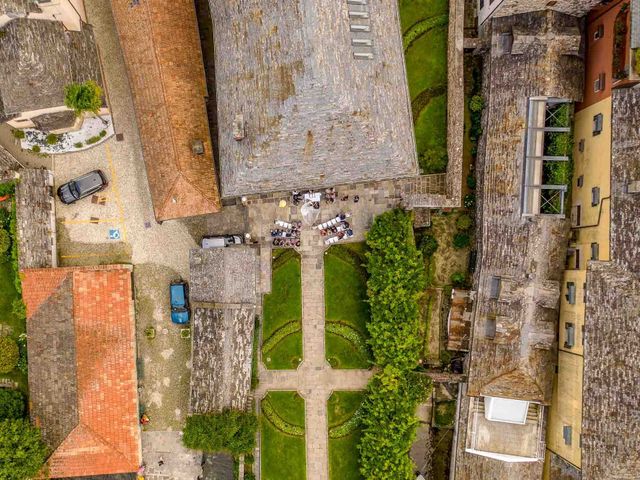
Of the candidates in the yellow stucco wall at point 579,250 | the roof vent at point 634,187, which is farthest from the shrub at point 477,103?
the roof vent at point 634,187

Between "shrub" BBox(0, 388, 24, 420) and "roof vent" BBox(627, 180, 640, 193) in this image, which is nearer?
"roof vent" BBox(627, 180, 640, 193)

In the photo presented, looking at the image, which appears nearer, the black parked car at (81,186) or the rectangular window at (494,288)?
the rectangular window at (494,288)

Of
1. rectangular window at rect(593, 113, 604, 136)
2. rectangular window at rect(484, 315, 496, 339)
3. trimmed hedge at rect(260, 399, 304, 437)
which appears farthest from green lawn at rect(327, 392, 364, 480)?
rectangular window at rect(593, 113, 604, 136)

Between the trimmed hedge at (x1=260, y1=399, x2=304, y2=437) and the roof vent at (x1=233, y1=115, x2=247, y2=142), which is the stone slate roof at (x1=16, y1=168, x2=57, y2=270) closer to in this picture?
the roof vent at (x1=233, y1=115, x2=247, y2=142)

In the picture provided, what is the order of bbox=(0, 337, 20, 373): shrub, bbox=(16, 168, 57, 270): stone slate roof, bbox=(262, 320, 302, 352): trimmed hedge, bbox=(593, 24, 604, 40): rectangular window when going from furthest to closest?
bbox=(262, 320, 302, 352): trimmed hedge
bbox=(0, 337, 20, 373): shrub
bbox=(16, 168, 57, 270): stone slate roof
bbox=(593, 24, 604, 40): rectangular window

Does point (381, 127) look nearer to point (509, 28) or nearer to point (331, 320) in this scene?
point (509, 28)

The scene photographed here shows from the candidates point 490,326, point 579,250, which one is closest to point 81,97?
point 490,326

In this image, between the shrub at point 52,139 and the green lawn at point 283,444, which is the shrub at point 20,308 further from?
the green lawn at point 283,444
